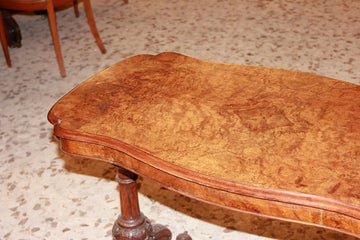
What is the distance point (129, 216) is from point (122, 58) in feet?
6.36

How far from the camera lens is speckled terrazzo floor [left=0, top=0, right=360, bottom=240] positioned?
7.07 ft

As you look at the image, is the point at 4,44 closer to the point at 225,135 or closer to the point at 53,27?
the point at 53,27

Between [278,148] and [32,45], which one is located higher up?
[278,148]

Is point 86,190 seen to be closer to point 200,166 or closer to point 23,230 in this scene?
point 23,230

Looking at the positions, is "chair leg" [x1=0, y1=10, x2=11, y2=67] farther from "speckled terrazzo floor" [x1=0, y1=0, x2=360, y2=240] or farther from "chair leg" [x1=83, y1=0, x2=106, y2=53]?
"chair leg" [x1=83, y1=0, x2=106, y2=53]

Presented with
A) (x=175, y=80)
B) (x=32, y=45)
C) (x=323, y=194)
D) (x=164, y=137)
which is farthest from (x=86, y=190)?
(x=32, y=45)

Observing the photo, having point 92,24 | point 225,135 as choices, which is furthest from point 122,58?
point 225,135

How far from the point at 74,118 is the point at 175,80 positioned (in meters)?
0.40

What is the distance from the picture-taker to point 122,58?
359 cm

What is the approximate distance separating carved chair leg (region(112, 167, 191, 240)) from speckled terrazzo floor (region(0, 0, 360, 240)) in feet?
0.92

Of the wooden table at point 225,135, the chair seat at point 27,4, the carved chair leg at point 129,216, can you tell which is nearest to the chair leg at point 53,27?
the chair seat at point 27,4

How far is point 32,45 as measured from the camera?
389 cm

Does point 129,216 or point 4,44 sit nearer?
point 129,216

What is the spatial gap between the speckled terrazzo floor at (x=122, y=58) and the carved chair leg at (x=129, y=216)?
281 millimetres
